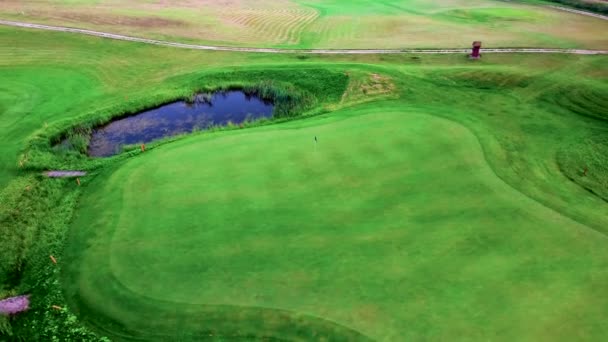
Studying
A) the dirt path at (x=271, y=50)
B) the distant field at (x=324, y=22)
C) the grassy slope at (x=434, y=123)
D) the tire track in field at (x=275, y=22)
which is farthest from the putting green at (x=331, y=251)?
the tire track in field at (x=275, y=22)

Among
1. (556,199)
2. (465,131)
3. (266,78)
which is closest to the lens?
(556,199)

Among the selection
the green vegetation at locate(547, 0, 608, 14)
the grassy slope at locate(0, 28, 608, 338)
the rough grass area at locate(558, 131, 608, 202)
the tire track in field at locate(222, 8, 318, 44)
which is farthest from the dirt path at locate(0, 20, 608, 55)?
the green vegetation at locate(547, 0, 608, 14)

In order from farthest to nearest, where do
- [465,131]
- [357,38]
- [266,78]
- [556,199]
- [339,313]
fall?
1. [357,38]
2. [266,78]
3. [465,131]
4. [556,199]
5. [339,313]

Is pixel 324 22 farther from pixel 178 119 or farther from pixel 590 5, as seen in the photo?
pixel 590 5

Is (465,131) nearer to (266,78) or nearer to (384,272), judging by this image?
(384,272)

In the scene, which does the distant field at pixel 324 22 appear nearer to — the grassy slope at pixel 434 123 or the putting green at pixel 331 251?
the grassy slope at pixel 434 123

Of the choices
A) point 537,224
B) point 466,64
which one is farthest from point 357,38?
point 537,224

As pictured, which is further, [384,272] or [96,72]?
[96,72]

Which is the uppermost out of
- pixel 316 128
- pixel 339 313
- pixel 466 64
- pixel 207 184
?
pixel 466 64
